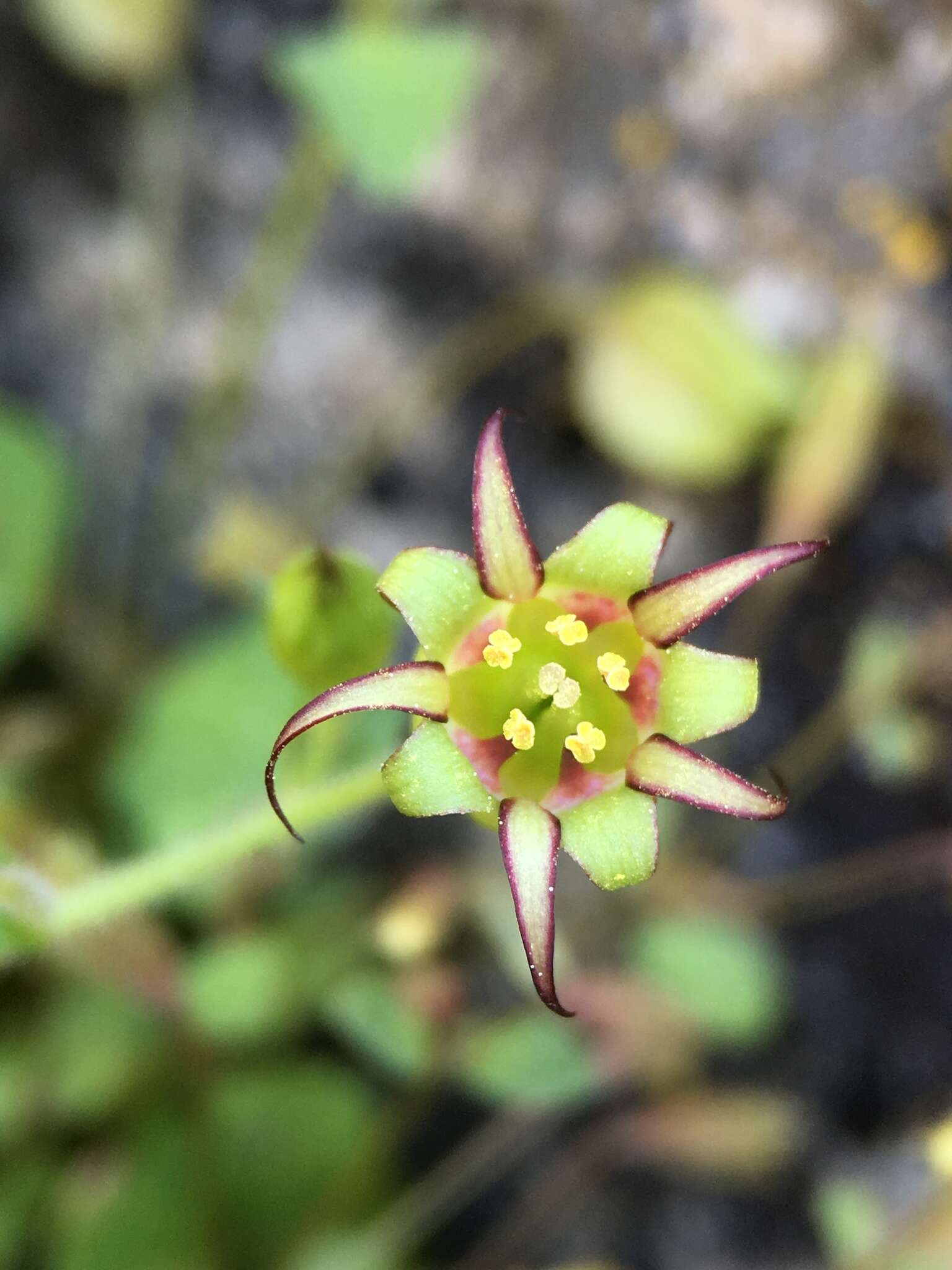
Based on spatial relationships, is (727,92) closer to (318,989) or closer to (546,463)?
(546,463)

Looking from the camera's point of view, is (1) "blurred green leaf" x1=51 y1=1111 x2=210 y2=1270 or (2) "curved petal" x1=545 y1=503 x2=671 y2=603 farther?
(1) "blurred green leaf" x1=51 y1=1111 x2=210 y2=1270

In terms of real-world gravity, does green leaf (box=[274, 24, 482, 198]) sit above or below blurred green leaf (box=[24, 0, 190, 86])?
below

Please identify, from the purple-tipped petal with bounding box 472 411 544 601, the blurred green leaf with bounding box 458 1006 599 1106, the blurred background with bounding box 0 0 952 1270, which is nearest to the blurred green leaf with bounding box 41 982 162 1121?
the blurred background with bounding box 0 0 952 1270

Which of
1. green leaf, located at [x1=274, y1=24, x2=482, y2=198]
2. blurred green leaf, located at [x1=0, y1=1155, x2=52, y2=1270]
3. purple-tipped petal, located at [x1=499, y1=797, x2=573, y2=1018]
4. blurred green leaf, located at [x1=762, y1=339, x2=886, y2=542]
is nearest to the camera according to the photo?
purple-tipped petal, located at [x1=499, y1=797, x2=573, y2=1018]

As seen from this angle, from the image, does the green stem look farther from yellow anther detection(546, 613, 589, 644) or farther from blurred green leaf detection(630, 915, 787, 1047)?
blurred green leaf detection(630, 915, 787, 1047)

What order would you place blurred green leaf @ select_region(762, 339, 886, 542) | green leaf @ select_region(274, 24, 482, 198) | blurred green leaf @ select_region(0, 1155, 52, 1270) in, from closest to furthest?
green leaf @ select_region(274, 24, 482, 198), blurred green leaf @ select_region(0, 1155, 52, 1270), blurred green leaf @ select_region(762, 339, 886, 542)

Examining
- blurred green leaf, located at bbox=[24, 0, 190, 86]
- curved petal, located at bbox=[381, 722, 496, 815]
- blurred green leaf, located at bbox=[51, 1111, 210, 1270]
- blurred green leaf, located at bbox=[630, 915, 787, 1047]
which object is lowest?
blurred green leaf, located at bbox=[630, 915, 787, 1047]

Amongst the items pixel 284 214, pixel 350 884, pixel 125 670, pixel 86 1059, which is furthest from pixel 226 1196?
pixel 284 214
